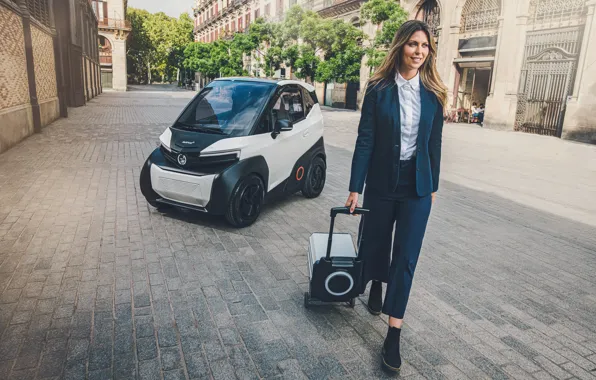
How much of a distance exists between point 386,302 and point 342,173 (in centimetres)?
625

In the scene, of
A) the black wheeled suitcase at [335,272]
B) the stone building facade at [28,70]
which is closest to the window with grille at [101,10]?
the stone building facade at [28,70]

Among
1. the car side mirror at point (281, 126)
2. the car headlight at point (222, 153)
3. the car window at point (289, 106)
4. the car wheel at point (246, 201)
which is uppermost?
the car window at point (289, 106)

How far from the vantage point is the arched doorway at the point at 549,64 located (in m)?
17.1

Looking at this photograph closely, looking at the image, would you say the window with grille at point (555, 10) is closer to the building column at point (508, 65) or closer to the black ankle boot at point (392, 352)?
the building column at point (508, 65)

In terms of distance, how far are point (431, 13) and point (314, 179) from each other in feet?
71.5

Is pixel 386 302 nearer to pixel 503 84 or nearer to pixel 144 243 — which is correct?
pixel 144 243

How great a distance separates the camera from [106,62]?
169 ft

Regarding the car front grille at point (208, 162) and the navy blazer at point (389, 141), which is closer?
the navy blazer at point (389, 141)

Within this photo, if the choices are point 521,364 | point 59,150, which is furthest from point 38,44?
point 521,364

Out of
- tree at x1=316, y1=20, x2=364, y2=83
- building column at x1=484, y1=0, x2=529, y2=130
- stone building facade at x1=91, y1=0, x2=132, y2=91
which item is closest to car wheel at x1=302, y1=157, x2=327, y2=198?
building column at x1=484, y1=0, x2=529, y2=130

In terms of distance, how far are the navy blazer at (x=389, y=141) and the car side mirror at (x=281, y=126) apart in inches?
103

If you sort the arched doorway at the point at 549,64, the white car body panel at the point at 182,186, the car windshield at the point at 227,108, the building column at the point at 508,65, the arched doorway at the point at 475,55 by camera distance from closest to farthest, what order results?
the white car body panel at the point at 182,186 < the car windshield at the point at 227,108 < the arched doorway at the point at 549,64 < the building column at the point at 508,65 < the arched doorway at the point at 475,55

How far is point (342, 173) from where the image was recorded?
358 inches

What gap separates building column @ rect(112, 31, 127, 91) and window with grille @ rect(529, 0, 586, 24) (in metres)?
43.7
